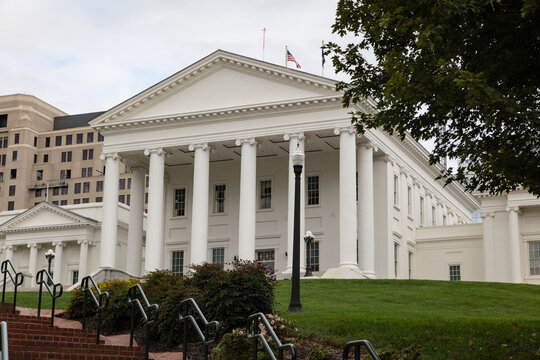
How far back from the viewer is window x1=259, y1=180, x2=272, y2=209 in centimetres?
5473

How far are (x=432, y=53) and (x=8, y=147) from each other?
11342 cm

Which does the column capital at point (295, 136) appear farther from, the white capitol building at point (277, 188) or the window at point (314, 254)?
the window at point (314, 254)

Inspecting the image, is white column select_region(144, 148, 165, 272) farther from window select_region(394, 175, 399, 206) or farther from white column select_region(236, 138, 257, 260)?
window select_region(394, 175, 399, 206)

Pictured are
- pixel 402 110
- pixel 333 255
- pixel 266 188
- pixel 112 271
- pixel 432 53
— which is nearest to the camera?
pixel 432 53

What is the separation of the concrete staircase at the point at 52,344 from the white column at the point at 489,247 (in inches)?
1584

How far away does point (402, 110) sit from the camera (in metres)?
17.5

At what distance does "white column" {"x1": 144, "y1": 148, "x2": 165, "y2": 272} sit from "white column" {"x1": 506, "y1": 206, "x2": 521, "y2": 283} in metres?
22.2

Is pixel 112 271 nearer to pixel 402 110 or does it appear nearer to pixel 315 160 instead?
pixel 315 160

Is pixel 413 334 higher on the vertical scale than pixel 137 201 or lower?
lower

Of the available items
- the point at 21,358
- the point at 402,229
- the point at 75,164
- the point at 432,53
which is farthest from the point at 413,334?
the point at 75,164

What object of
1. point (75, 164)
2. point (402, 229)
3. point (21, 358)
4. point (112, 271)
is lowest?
point (21, 358)

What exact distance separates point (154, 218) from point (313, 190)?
1054 centimetres

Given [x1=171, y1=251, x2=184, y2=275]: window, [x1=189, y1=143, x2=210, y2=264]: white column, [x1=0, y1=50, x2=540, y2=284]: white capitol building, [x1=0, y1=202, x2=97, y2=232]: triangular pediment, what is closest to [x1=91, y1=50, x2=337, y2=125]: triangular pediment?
[x1=0, y1=50, x2=540, y2=284]: white capitol building

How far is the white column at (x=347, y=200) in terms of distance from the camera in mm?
45062
